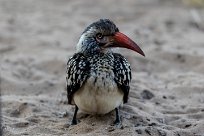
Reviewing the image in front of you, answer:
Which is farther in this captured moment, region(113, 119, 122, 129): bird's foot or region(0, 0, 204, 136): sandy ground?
region(0, 0, 204, 136): sandy ground

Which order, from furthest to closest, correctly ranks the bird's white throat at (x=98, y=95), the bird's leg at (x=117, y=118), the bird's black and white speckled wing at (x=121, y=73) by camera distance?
the bird's leg at (x=117, y=118)
the bird's black and white speckled wing at (x=121, y=73)
the bird's white throat at (x=98, y=95)

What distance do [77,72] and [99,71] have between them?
21 centimetres

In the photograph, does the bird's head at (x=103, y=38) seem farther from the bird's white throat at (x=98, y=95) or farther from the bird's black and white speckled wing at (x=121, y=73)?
the bird's white throat at (x=98, y=95)

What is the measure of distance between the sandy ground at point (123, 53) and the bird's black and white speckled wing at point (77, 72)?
344mm

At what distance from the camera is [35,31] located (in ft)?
28.3

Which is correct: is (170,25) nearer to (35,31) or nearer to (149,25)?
(149,25)

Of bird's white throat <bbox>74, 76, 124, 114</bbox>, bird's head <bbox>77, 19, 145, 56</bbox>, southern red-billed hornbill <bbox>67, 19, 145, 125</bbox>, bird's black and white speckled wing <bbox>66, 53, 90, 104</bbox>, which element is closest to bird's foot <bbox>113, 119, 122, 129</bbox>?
southern red-billed hornbill <bbox>67, 19, 145, 125</bbox>

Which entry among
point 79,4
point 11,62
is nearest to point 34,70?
point 11,62

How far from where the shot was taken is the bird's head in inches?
191

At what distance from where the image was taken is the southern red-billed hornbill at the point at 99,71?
4.72m

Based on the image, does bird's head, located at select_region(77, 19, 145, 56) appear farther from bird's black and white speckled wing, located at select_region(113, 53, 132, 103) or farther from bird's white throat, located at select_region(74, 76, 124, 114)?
bird's white throat, located at select_region(74, 76, 124, 114)

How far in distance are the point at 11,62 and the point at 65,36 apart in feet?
5.05

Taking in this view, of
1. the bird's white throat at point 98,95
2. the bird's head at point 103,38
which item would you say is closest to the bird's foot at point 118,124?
the bird's white throat at point 98,95

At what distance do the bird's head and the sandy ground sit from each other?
0.64 m
